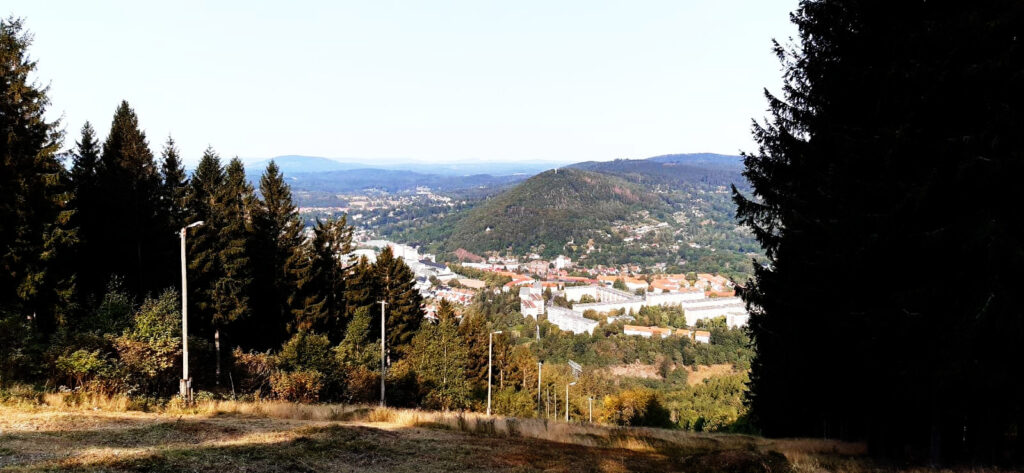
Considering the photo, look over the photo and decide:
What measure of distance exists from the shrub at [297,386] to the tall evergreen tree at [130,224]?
11.9 m

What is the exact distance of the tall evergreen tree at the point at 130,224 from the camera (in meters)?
25.7

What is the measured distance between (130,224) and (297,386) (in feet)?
48.4

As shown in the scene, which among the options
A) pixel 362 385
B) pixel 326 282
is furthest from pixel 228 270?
pixel 326 282

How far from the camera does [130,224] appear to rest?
26.4 meters

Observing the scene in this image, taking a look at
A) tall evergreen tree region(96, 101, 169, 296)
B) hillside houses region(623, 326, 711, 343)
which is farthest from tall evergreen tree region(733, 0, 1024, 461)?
hillside houses region(623, 326, 711, 343)

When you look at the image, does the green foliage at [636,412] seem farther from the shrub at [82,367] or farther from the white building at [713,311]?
the white building at [713,311]

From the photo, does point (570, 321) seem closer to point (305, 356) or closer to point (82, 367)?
point (305, 356)

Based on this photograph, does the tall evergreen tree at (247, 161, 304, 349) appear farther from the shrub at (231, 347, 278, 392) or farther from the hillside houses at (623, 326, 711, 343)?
the hillside houses at (623, 326, 711, 343)

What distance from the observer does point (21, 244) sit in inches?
736

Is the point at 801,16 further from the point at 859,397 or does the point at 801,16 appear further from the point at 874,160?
the point at 859,397

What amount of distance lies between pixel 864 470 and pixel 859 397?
1.51 meters

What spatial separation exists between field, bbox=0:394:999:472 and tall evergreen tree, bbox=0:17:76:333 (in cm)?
1185

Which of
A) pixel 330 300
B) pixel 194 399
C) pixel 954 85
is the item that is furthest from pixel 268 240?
pixel 954 85

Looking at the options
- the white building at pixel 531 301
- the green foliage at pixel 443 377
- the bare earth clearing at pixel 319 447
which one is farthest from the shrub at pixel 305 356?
the white building at pixel 531 301
